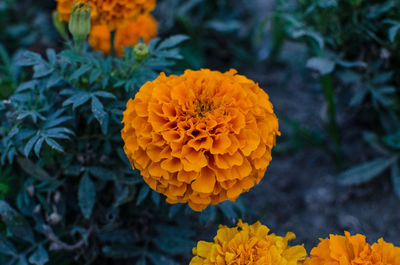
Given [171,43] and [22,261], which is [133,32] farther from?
[22,261]

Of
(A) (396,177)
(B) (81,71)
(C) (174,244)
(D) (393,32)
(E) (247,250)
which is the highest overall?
(D) (393,32)

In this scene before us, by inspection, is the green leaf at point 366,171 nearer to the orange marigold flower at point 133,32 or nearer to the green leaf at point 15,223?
the orange marigold flower at point 133,32

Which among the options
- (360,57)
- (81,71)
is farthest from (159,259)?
(360,57)

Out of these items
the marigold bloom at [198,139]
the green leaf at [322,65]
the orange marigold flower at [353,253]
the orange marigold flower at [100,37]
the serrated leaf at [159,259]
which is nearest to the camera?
the orange marigold flower at [353,253]

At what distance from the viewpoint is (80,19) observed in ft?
4.60

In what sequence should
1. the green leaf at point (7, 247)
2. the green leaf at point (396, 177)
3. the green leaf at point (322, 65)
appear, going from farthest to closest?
the green leaf at point (396, 177) < the green leaf at point (322, 65) < the green leaf at point (7, 247)

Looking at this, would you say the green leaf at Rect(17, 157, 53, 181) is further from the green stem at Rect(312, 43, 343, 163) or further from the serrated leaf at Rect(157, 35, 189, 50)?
the green stem at Rect(312, 43, 343, 163)

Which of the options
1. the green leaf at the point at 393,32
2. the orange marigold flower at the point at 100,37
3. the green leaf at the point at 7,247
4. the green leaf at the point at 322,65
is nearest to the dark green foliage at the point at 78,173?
the green leaf at the point at 7,247

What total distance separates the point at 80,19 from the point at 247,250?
3.12 feet

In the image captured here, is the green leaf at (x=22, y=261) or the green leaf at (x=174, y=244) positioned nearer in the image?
the green leaf at (x=22, y=261)

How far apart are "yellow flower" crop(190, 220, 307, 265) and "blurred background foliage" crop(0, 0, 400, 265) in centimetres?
30

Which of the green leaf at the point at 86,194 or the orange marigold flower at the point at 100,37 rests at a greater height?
the orange marigold flower at the point at 100,37

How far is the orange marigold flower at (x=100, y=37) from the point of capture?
2080 millimetres

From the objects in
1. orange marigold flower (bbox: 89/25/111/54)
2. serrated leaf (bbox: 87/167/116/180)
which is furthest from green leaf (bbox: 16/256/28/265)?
orange marigold flower (bbox: 89/25/111/54)
